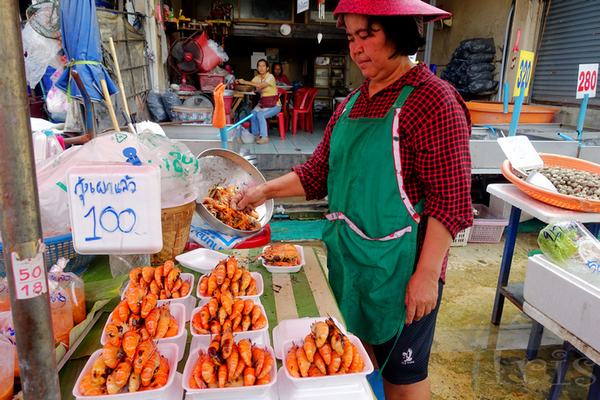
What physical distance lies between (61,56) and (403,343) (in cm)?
514

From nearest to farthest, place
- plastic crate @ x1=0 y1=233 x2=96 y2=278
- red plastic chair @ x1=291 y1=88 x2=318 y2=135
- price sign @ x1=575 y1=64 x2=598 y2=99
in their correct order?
plastic crate @ x1=0 y1=233 x2=96 y2=278 → price sign @ x1=575 y1=64 x2=598 y2=99 → red plastic chair @ x1=291 y1=88 x2=318 y2=135

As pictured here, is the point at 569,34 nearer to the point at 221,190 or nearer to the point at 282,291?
the point at 221,190

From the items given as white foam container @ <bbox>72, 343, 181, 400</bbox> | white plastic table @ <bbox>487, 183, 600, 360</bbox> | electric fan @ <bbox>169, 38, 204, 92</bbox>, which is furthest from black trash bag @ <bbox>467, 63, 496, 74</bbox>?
white foam container @ <bbox>72, 343, 181, 400</bbox>

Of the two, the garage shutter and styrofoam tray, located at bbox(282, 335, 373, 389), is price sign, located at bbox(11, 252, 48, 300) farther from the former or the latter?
the garage shutter

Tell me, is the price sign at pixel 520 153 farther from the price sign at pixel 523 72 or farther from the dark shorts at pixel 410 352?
the dark shorts at pixel 410 352

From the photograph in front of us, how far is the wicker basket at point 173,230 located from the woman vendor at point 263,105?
606 centimetres

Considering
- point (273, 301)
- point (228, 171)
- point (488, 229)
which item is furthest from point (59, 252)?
point (488, 229)

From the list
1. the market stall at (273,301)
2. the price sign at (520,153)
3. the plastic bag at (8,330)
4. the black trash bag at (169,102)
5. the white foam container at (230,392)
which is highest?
the black trash bag at (169,102)

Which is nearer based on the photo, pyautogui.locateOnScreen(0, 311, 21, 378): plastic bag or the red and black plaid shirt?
pyautogui.locateOnScreen(0, 311, 21, 378): plastic bag

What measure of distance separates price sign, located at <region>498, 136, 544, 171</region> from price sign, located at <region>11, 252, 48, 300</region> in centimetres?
313

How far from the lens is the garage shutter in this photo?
5879 mm

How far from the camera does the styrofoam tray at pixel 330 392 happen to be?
3.59ft

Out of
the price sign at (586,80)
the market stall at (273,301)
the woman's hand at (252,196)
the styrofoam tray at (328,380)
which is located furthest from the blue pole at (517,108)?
the styrofoam tray at (328,380)

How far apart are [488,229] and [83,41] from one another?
16.3 ft
